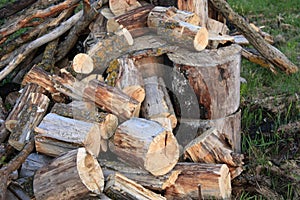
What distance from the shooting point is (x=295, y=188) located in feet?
13.2

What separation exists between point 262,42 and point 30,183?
2942 mm

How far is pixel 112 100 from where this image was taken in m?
4.06

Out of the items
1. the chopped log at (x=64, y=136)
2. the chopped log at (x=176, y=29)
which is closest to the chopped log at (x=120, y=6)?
the chopped log at (x=176, y=29)

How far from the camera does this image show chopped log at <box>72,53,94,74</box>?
4.34 meters

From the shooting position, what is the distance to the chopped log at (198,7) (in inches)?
189

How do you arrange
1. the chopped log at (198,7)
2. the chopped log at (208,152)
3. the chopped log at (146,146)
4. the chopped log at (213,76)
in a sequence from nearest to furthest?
the chopped log at (146,146)
the chopped log at (208,152)
the chopped log at (213,76)
the chopped log at (198,7)

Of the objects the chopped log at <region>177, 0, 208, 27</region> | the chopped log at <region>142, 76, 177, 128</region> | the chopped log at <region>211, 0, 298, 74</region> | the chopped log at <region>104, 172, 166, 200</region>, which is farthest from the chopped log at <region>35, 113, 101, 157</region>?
the chopped log at <region>211, 0, 298, 74</region>

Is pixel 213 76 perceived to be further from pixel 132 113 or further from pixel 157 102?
pixel 132 113

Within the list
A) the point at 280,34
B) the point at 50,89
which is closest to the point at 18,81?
the point at 50,89

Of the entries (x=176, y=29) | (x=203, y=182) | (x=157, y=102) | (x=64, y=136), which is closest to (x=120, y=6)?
(x=176, y=29)

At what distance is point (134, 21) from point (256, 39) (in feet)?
4.70

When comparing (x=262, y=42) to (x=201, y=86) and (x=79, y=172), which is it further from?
(x=79, y=172)

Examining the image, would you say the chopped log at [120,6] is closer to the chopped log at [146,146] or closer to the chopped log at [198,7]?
the chopped log at [198,7]

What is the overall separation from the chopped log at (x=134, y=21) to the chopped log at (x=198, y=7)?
301 millimetres
